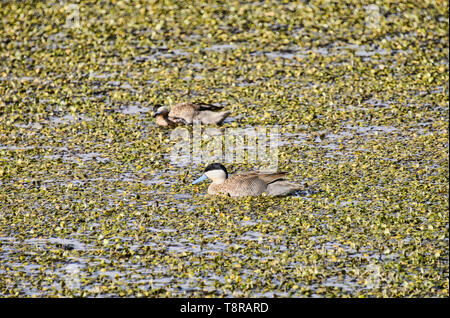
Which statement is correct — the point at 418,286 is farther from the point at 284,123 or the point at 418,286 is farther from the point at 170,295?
the point at 284,123

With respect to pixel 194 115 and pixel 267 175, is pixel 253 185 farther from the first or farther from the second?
pixel 194 115

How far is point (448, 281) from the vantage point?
1105 centimetres

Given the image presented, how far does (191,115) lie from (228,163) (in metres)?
2.60

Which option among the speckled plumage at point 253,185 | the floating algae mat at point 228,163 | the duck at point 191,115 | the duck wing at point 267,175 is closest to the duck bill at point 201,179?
the floating algae mat at point 228,163

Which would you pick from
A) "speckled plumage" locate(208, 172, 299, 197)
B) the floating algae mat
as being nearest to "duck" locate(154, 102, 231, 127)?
the floating algae mat

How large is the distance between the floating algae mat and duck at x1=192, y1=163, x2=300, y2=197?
171 mm

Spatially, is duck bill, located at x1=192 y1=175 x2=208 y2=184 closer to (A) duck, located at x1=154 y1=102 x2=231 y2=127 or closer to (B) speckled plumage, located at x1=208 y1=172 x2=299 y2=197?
(B) speckled plumage, located at x1=208 y1=172 x2=299 y2=197

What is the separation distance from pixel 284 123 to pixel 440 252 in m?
7.10

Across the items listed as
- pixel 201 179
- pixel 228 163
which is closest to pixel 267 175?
pixel 201 179

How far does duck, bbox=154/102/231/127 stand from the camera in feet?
61.2

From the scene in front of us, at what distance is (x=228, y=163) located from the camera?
16.6m

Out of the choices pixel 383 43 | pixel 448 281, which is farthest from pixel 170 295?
pixel 383 43

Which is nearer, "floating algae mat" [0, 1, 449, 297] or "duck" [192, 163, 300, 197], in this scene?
"floating algae mat" [0, 1, 449, 297]

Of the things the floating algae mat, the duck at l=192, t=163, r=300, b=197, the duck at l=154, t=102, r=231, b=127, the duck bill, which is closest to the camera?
the floating algae mat
